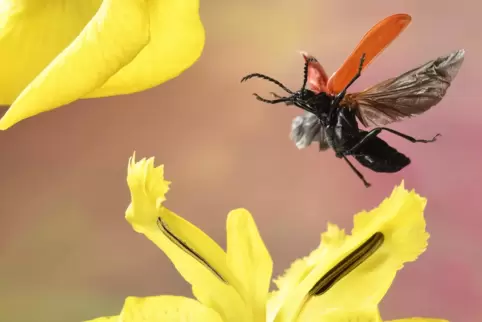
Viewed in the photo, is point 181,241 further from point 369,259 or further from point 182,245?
point 369,259

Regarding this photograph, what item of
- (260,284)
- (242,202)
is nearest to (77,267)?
(242,202)

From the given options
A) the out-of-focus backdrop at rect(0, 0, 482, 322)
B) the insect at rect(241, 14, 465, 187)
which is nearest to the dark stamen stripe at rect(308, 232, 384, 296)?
the insect at rect(241, 14, 465, 187)

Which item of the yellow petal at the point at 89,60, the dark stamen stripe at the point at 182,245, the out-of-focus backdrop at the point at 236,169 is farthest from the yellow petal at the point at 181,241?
the out-of-focus backdrop at the point at 236,169

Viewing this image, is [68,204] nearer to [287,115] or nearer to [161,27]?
[287,115]

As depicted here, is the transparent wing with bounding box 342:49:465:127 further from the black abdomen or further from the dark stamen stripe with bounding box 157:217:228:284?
the dark stamen stripe with bounding box 157:217:228:284

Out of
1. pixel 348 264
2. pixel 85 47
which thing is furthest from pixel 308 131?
pixel 85 47

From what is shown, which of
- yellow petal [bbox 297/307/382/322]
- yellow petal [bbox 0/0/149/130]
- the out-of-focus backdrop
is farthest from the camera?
the out-of-focus backdrop

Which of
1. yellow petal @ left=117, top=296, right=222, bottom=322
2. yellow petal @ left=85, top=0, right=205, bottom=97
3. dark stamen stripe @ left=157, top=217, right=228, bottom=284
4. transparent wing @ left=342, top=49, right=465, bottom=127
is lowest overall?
yellow petal @ left=117, top=296, right=222, bottom=322
